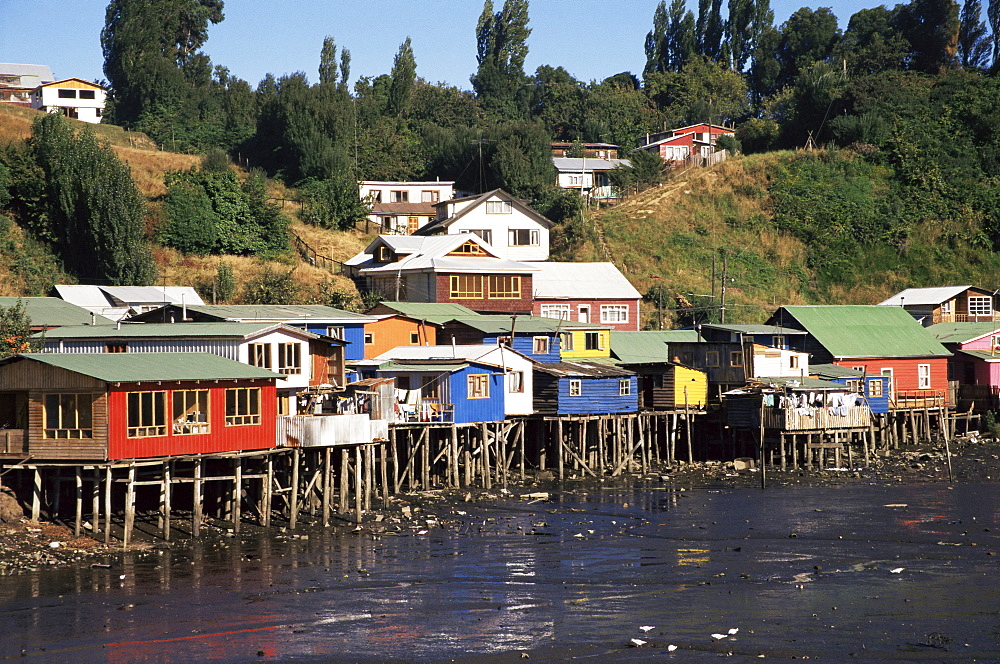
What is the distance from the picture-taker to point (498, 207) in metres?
91.6

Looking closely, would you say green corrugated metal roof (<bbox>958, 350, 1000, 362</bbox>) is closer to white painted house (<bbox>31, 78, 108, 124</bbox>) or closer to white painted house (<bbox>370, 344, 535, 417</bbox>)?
white painted house (<bbox>370, 344, 535, 417</bbox>)

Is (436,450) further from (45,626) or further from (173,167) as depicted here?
(173,167)

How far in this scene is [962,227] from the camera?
102 m

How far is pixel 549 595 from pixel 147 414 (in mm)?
13456

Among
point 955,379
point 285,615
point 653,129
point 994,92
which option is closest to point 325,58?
point 653,129

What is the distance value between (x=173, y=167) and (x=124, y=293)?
117ft

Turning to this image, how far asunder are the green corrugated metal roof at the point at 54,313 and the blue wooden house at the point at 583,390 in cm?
1919

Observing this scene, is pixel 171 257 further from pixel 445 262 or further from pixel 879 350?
pixel 879 350

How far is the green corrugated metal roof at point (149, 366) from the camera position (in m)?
36.3

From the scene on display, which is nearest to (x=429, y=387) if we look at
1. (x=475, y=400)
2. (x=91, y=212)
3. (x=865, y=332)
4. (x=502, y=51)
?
(x=475, y=400)

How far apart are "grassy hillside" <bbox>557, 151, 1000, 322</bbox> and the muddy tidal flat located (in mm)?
47002

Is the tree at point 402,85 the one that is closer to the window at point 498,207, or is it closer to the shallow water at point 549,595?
the window at point 498,207

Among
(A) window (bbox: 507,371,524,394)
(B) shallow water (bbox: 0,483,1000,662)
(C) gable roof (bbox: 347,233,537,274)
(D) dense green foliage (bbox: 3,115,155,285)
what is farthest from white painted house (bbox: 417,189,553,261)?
(B) shallow water (bbox: 0,483,1000,662)

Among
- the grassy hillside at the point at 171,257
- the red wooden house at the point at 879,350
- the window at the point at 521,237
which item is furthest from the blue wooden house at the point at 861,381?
the window at the point at 521,237
